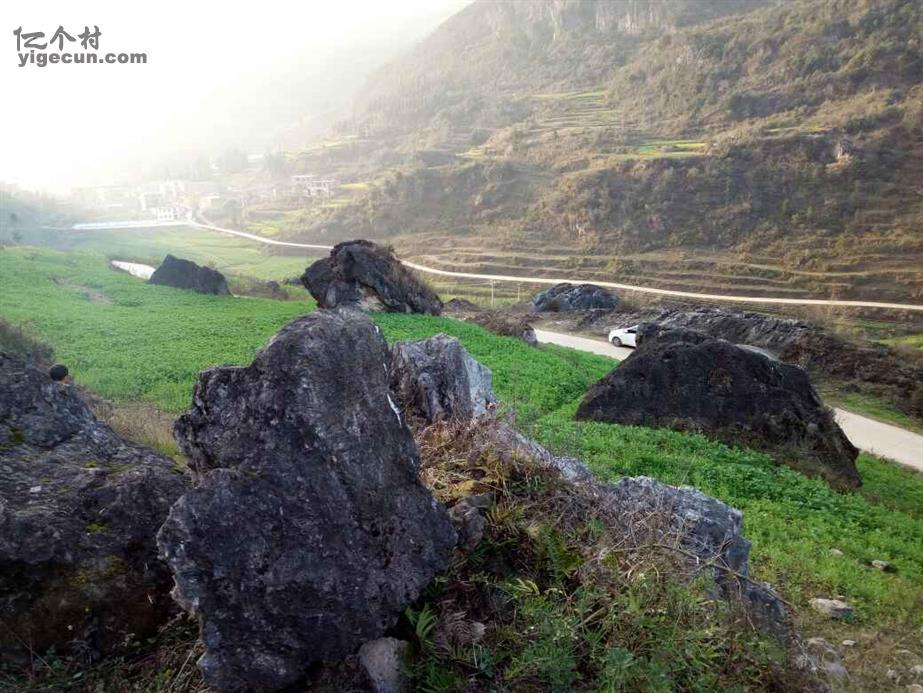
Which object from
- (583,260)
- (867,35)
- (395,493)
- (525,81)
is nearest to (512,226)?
(583,260)

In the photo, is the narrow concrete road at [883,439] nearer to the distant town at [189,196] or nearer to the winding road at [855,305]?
the winding road at [855,305]

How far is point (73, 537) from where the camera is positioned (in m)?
4.46

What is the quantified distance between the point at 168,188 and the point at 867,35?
124012mm

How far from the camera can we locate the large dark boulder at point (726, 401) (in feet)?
47.3

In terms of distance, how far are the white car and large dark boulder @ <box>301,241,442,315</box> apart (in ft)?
32.6

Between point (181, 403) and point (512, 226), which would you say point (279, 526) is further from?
point (512, 226)

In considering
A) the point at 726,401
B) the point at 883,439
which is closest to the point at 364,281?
the point at 726,401

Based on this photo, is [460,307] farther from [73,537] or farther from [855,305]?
[73,537]

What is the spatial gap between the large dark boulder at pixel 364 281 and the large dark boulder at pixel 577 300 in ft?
42.7

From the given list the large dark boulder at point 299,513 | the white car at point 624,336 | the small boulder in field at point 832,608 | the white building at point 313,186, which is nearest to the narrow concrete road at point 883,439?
the white car at point 624,336

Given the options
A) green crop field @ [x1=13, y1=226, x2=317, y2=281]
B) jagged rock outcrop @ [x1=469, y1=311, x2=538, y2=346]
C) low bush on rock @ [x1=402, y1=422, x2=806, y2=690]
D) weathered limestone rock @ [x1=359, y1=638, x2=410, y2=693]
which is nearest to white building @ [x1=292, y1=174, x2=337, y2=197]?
green crop field @ [x1=13, y1=226, x2=317, y2=281]

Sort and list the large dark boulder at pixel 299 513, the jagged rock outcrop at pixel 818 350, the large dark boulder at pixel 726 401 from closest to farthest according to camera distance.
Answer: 1. the large dark boulder at pixel 299 513
2. the large dark boulder at pixel 726 401
3. the jagged rock outcrop at pixel 818 350

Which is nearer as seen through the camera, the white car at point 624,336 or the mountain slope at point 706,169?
the white car at point 624,336

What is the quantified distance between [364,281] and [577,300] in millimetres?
17939
